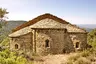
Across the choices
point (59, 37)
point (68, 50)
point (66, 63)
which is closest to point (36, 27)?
point (59, 37)

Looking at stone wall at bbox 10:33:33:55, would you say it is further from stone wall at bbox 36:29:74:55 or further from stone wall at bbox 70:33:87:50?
stone wall at bbox 70:33:87:50

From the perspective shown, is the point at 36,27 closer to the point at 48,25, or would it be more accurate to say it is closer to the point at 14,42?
the point at 48,25

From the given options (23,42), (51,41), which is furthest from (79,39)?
(23,42)

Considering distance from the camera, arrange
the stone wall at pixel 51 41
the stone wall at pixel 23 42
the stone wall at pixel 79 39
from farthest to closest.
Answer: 1. the stone wall at pixel 79 39
2. the stone wall at pixel 23 42
3. the stone wall at pixel 51 41

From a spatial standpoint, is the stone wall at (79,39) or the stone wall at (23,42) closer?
the stone wall at (23,42)

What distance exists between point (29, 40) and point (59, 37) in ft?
12.1

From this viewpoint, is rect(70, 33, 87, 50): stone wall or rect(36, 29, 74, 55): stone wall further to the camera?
rect(70, 33, 87, 50): stone wall

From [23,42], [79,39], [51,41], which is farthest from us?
[79,39]

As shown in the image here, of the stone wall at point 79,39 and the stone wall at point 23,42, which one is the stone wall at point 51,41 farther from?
the stone wall at point 79,39

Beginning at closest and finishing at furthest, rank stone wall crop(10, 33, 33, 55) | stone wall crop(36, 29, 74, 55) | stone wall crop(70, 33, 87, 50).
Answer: stone wall crop(36, 29, 74, 55) → stone wall crop(10, 33, 33, 55) → stone wall crop(70, 33, 87, 50)

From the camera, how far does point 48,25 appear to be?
22.4 meters

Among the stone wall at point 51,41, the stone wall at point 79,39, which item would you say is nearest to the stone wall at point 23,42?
the stone wall at point 51,41

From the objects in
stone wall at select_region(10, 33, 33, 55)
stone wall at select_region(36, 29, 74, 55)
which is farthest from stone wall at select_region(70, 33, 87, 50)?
stone wall at select_region(10, 33, 33, 55)

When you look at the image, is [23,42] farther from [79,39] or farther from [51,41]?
[79,39]
